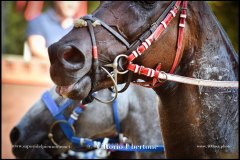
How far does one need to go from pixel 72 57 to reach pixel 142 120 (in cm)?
120

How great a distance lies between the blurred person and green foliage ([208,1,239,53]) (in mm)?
1308

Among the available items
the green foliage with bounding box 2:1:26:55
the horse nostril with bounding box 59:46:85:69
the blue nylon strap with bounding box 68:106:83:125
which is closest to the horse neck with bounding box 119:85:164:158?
the blue nylon strap with bounding box 68:106:83:125

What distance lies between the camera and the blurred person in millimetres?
3494

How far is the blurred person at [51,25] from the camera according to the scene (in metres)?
3.49

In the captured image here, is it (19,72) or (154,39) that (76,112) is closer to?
(154,39)

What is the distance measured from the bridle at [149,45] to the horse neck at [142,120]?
36.2 inches

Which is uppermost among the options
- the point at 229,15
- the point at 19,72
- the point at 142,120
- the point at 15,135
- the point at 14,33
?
the point at 229,15

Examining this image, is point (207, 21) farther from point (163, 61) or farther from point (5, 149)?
point (5, 149)

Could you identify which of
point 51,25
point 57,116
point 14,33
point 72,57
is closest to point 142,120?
point 57,116

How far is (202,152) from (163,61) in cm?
43

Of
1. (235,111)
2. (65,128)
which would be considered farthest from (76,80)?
(65,128)

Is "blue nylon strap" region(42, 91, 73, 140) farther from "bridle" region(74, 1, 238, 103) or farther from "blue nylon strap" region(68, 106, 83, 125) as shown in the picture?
"bridle" region(74, 1, 238, 103)

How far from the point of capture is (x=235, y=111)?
6.17 feet

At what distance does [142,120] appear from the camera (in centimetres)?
274
